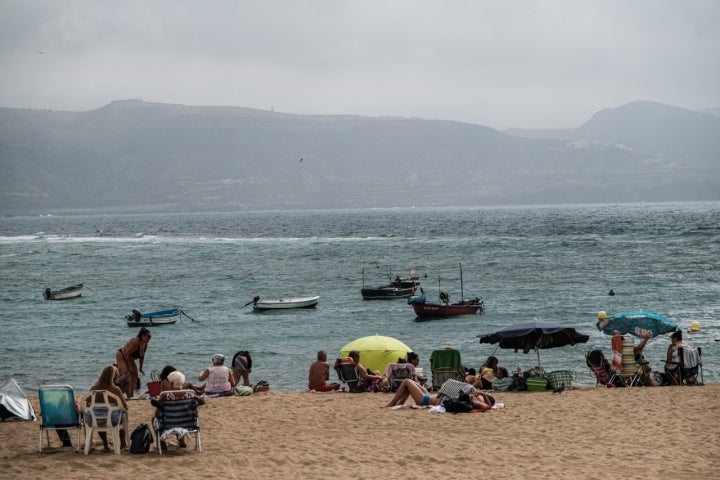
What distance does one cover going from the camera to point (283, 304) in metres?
53.5

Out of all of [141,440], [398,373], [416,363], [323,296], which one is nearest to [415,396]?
[398,373]

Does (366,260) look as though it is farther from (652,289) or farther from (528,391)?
(528,391)

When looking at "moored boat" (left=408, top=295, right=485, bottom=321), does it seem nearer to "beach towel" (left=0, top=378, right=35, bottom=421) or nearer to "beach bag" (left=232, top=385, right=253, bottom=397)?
"beach bag" (left=232, top=385, right=253, bottom=397)

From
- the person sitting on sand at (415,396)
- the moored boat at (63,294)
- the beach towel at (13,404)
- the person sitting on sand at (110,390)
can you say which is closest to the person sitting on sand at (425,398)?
the person sitting on sand at (415,396)

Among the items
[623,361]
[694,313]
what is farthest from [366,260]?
[623,361]

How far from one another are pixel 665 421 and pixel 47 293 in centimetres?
5269

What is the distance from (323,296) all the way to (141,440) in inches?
1868

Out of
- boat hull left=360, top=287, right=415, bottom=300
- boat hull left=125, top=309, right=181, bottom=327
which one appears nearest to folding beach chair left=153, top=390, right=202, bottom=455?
boat hull left=125, top=309, right=181, bottom=327

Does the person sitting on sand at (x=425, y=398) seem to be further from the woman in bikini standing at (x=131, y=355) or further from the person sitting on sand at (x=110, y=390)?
the person sitting on sand at (x=110, y=390)

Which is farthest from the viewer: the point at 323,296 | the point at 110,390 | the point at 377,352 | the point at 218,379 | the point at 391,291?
the point at 323,296

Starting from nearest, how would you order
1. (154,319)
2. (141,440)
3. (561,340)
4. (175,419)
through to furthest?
(175,419), (141,440), (561,340), (154,319)

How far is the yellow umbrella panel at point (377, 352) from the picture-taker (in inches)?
907

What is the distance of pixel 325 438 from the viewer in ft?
49.2

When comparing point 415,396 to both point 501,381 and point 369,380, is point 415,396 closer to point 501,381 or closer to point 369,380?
point 369,380
